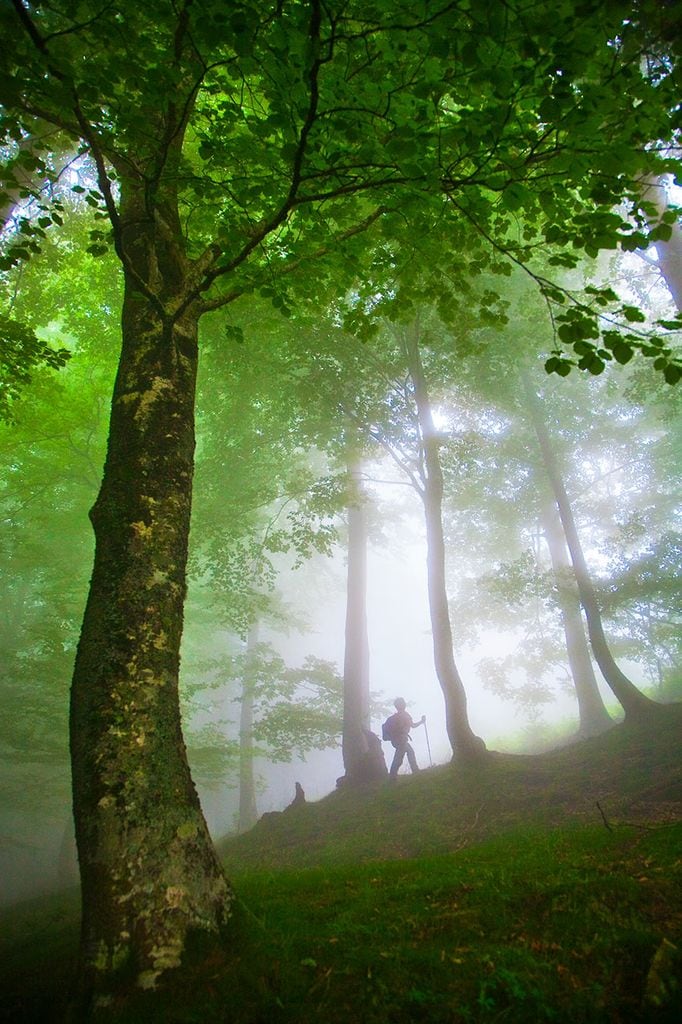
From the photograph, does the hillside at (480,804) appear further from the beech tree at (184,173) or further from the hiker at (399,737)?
the beech tree at (184,173)

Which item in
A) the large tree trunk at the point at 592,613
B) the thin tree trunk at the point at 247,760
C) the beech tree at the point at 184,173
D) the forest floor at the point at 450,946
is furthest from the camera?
the thin tree trunk at the point at 247,760

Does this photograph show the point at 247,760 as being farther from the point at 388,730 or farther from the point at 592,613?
the point at 592,613

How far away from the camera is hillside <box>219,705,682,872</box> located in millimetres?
6812

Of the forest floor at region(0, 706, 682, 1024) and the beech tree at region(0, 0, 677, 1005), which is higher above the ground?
the beech tree at region(0, 0, 677, 1005)

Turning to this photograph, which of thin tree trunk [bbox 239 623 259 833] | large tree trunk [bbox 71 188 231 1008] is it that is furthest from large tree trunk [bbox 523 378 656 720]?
thin tree trunk [bbox 239 623 259 833]

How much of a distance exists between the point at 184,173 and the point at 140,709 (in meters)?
4.18

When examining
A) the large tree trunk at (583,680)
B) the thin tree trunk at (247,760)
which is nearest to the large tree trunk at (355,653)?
the thin tree trunk at (247,760)

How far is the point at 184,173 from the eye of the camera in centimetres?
406

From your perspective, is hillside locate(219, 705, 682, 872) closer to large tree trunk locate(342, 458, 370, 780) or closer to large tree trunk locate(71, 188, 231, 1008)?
large tree trunk locate(342, 458, 370, 780)

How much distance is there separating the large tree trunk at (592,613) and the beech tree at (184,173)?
9.92 m

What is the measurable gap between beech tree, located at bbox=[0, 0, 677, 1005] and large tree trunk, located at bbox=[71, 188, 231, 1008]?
10 mm

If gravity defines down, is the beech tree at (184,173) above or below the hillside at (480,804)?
above

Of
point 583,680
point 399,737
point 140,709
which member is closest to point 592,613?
point 399,737

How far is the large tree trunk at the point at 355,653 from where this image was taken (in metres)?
11.7
